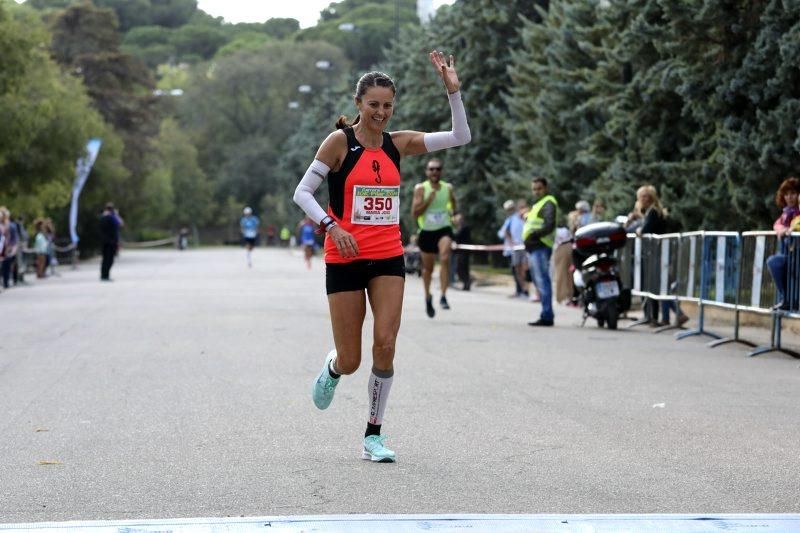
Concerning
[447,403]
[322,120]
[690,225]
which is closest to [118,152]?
[322,120]

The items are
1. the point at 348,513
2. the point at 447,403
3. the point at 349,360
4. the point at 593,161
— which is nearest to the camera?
the point at 348,513

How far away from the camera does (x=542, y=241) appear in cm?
1966

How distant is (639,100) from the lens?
27156 mm

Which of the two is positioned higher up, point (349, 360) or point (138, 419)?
point (349, 360)

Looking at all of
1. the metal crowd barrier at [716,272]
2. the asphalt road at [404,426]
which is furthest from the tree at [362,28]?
the asphalt road at [404,426]

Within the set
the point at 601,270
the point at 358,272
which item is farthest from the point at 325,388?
the point at 601,270

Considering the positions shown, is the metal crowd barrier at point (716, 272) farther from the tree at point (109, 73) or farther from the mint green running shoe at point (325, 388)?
the tree at point (109, 73)

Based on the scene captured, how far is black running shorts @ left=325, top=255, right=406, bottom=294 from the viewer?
8094 millimetres

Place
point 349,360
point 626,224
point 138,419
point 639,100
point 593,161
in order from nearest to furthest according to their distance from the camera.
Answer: point 349,360, point 138,419, point 626,224, point 639,100, point 593,161

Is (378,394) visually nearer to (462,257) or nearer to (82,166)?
(462,257)

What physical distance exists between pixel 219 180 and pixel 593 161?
92869mm

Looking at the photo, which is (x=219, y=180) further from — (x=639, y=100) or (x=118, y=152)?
(x=639, y=100)

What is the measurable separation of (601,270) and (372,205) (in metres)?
11.7

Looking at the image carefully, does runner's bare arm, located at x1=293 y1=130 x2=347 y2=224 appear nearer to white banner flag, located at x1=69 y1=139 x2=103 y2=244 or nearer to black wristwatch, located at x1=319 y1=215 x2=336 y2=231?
black wristwatch, located at x1=319 y1=215 x2=336 y2=231
